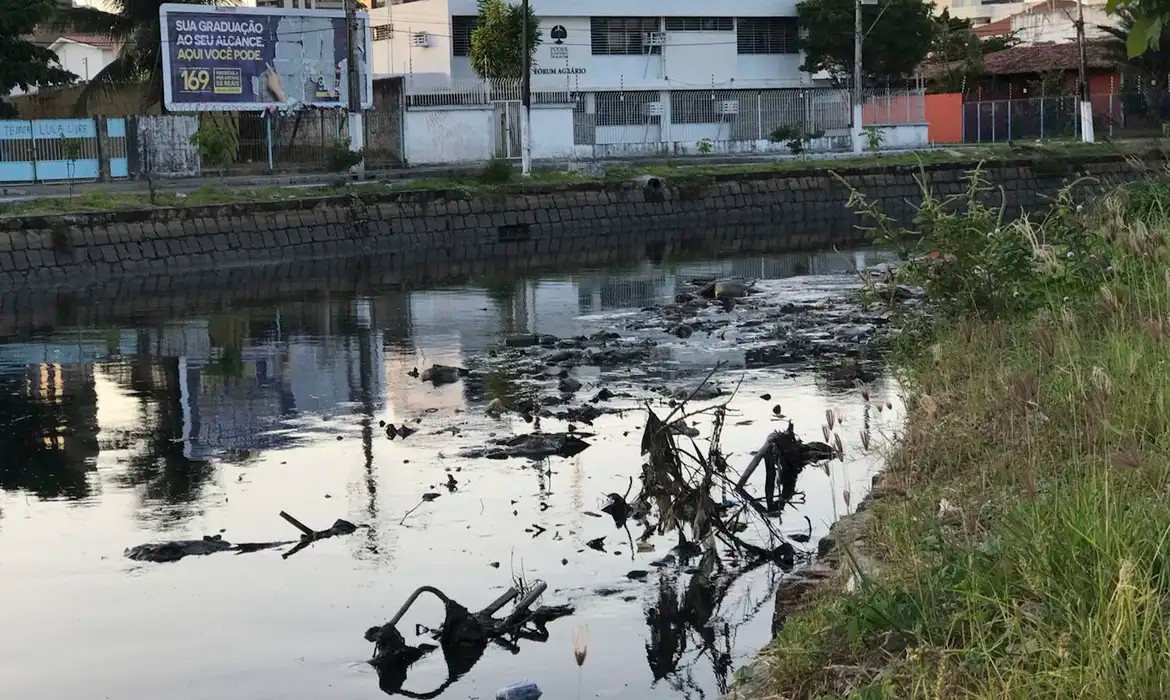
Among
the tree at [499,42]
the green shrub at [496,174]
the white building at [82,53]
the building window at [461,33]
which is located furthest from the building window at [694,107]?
the white building at [82,53]

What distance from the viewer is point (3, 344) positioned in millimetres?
19031

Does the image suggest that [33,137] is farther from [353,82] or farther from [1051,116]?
[1051,116]

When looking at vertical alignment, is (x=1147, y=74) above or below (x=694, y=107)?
above

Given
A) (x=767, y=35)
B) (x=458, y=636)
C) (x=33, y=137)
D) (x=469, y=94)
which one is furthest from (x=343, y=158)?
(x=458, y=636)

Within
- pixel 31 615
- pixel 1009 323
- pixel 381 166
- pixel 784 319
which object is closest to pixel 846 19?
pixel 381 166

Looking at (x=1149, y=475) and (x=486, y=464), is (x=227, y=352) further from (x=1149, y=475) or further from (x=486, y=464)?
(x=1149, y=475)

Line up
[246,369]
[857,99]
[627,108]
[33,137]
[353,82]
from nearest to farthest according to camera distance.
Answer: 1. [246,369]
2. [33,137]
3. [353,82]
4. [857,99]
5. [627,108]

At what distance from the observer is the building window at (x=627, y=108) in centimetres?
4534

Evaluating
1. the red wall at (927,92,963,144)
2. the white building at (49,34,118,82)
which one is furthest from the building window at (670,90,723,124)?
the white building at (49,34,118,82)

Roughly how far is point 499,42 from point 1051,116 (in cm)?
1770

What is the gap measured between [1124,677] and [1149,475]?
1.89 meters

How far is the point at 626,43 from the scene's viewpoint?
51.4 m

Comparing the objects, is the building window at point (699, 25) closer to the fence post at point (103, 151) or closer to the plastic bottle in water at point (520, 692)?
the fence post at point (103, 151)

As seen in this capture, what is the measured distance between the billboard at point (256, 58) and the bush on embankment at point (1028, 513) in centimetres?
2796
